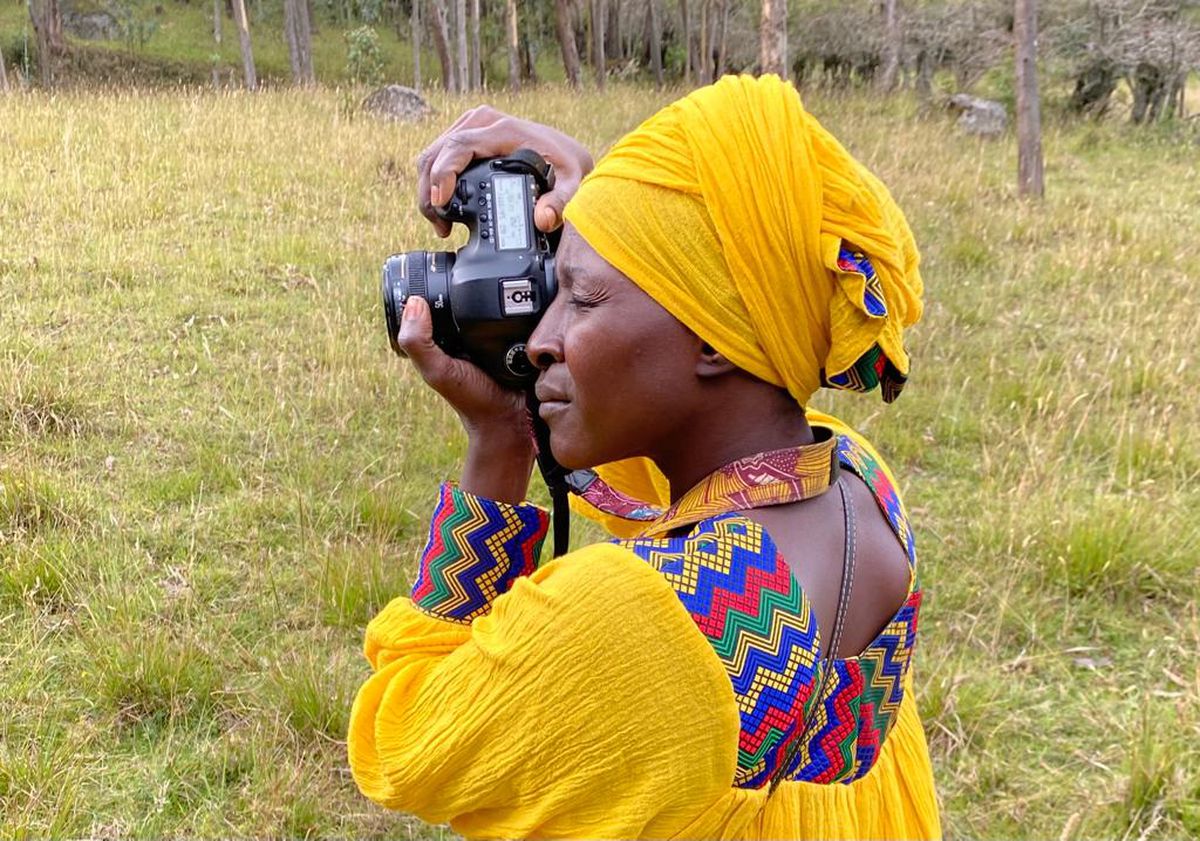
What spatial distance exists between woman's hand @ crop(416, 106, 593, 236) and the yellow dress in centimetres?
79

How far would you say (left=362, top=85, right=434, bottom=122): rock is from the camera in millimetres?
12594

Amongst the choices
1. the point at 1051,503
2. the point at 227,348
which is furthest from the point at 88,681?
the point at 1051,503

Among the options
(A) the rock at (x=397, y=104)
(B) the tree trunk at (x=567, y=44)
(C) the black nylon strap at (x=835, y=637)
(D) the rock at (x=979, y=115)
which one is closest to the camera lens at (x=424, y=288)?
(C) the black nylon strap at (x=835, y=637)

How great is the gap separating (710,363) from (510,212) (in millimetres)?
542

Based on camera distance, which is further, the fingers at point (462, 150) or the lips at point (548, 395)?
the fingers at point (462, 150)

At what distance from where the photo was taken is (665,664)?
1170mm

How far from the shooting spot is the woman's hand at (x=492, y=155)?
1.89 meters

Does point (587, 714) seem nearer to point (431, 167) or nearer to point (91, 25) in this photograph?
point (431, 167)

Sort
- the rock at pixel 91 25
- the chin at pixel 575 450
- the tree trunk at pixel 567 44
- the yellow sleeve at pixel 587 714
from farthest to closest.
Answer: the rock at pixel 91 25 → the tree trunk at pixel 567 44 → the chin at pixel 575 450 → the yellow sleeve at pixel 587 714

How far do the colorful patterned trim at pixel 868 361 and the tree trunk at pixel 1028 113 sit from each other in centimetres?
934

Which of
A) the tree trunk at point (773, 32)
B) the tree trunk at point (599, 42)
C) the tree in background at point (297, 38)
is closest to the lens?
the tree trunk at point (773, 32)

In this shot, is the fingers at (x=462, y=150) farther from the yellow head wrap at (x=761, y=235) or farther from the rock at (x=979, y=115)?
the rock at (x=979, y=115)

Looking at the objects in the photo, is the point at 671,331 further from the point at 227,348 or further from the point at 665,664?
the point at 227,348

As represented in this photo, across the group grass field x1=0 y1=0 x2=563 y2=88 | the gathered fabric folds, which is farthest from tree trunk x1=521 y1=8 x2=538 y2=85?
the gathered fabric folds
